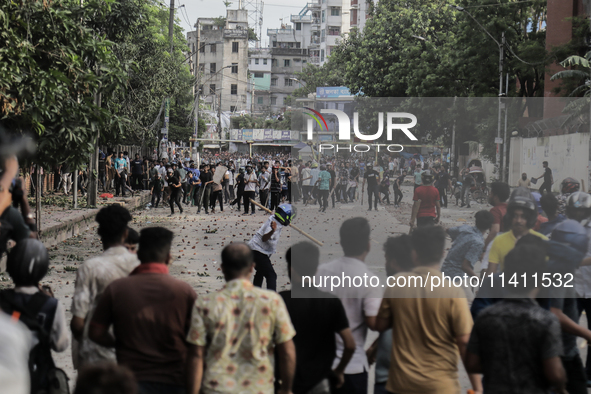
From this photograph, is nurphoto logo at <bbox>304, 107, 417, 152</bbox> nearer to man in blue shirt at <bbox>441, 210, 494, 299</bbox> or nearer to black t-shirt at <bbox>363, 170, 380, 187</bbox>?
black t-shirt at <bbox>363, 170, 380, 187</bbox>

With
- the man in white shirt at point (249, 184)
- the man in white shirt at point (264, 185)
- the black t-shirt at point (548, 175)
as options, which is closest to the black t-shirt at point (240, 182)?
the man in white shirt at point (249, 184)

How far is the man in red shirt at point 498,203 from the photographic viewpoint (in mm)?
5996

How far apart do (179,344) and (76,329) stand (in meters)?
0.70

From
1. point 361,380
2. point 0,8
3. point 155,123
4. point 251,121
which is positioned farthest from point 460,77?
point 251,121

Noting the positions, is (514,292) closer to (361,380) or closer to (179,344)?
(361,380)

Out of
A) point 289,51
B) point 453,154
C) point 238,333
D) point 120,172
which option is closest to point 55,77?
point 453,154

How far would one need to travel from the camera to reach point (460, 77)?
30609 millimetres

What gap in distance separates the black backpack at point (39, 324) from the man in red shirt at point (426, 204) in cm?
317

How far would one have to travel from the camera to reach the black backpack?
346cm

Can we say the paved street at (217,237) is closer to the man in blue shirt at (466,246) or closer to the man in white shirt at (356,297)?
the man in blue shirt at (466,246)

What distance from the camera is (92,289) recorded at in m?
4.00

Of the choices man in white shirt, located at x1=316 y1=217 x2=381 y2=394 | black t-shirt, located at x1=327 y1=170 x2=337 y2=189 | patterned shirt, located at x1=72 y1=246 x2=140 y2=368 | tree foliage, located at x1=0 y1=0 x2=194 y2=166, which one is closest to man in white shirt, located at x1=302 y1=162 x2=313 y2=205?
black t-shirt, located at x1=327 y1=170 x2=337 y2=189

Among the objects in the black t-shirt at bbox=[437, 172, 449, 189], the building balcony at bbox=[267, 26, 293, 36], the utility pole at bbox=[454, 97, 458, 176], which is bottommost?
the black t-shirt at bbox=[437, 172, 449, 189]

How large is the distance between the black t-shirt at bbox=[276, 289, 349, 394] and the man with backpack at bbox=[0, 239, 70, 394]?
1.20 m
